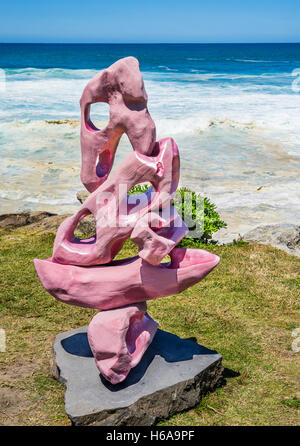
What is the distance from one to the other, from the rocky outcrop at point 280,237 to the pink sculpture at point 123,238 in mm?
4728

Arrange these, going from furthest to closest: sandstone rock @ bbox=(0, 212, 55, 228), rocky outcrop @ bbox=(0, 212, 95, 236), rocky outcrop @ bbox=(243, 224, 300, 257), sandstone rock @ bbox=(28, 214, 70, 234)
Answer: sandstone rock @ bbox=(0, 212, 55, 228) → sandstone rock @ bbox=(28, 214, 70, 234) → rocky outcrop @ bbox=(0, 212, 95, 236) → rocky outcrop @ bbox=(243, 224, 300, 257)

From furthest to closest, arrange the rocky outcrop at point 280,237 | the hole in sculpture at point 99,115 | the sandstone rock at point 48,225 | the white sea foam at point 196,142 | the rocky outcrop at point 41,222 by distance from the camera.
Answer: the hole in sculpture at point 99,115 → the white sea foam at point 196,142 → the sandstone rock at point 48,225 → the rocky outcrop at point 41,222 → the rocky outcrop at point 280,237

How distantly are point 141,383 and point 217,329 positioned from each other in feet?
6.34

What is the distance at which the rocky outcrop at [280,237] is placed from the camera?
9.07m

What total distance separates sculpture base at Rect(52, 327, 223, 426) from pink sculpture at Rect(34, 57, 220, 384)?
177mm

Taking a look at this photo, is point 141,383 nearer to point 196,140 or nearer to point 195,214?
point 195,214

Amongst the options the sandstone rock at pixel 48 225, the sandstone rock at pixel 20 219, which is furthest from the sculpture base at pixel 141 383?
the sandstone rock at pixel 20 219

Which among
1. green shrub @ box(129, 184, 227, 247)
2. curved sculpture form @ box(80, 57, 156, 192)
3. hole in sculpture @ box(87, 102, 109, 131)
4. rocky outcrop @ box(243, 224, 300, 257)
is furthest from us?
hole in sculpture @ box(87, 102, 109, 131)

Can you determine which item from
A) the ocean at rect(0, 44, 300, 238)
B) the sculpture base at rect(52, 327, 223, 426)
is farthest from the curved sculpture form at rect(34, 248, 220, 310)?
the ocean at rect(0, 44, 300, 238)

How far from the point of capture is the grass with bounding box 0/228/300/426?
15.4ft

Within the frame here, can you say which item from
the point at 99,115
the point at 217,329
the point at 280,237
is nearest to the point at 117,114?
the point at 217,329

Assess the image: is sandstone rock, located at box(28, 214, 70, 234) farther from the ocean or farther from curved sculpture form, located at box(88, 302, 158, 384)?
curved sculpture form, located at box(88, 302, 158, 384)

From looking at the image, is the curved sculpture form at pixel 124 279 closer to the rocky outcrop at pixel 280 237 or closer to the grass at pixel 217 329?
the grass at pixel 217 329
